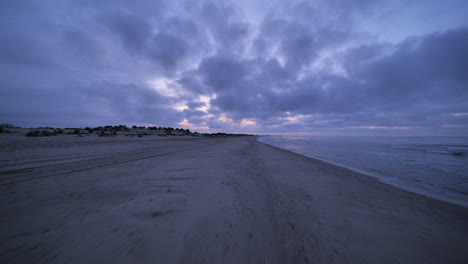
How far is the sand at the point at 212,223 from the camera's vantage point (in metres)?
1.55

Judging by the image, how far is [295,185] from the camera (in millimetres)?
3842

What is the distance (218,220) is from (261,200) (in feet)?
3.64

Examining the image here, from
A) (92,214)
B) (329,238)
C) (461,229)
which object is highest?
(92,214)

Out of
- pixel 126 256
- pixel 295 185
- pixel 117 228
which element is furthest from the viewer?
pixel 295 185

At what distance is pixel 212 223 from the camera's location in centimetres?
208

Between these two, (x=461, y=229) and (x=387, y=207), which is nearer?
(x=461, y=229)

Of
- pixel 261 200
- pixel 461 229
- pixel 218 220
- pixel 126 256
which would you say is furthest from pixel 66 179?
pixel 461 229

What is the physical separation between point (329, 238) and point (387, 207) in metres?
2.13

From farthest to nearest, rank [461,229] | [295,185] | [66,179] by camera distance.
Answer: [295,185] → [66,179] → [461,229]

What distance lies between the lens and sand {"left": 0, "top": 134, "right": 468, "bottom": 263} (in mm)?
1547

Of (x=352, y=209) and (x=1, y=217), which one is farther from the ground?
(x=1, y=217)

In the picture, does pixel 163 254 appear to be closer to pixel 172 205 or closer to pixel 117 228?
pixel 117 228

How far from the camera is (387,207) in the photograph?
2891 mm

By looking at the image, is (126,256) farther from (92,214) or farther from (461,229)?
(461,229)
